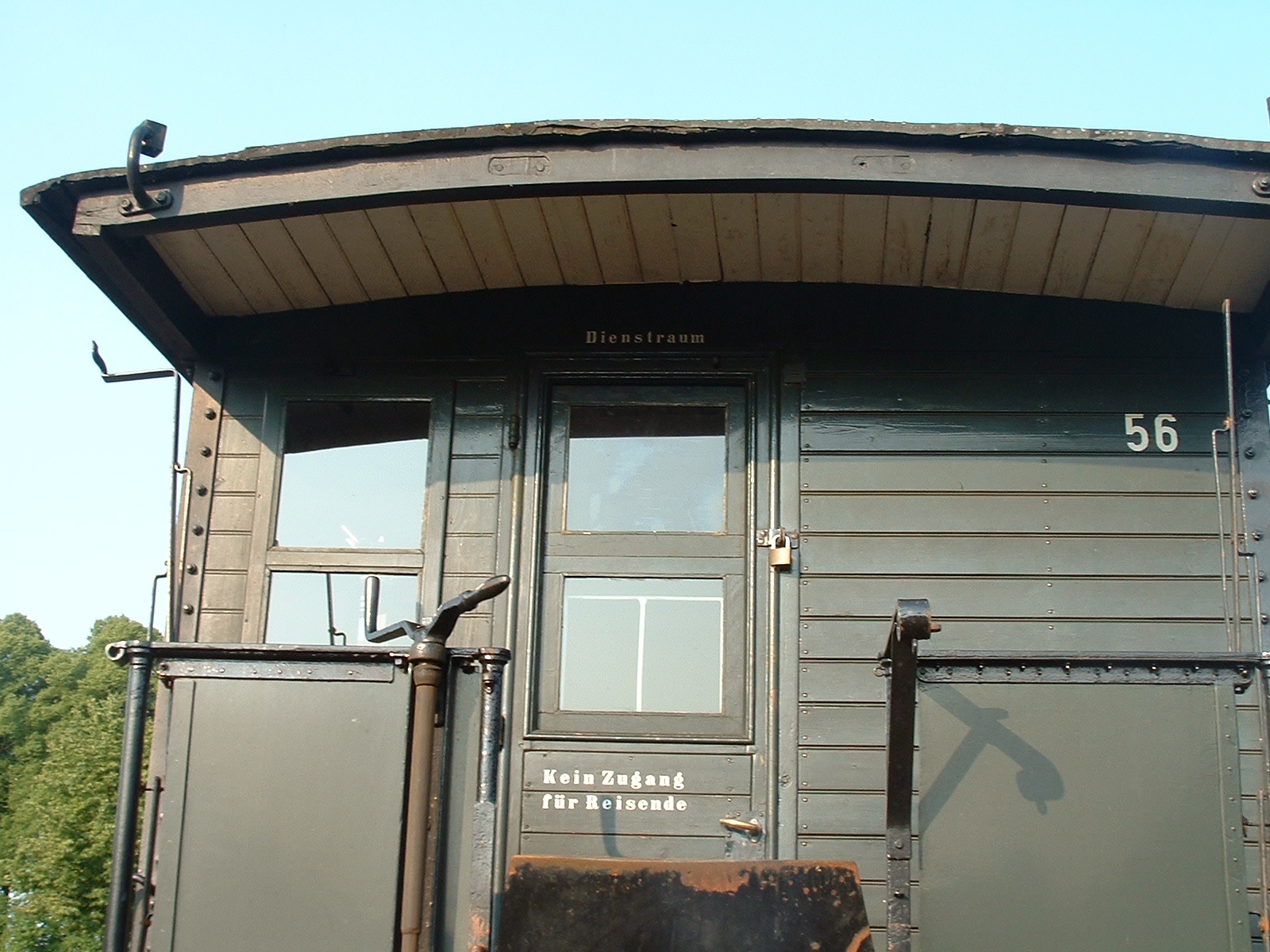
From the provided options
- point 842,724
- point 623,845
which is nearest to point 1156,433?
point 842,724

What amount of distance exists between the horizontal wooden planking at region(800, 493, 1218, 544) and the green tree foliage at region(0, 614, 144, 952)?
85.3 ft

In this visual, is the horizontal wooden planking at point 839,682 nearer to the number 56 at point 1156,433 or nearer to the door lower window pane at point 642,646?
the door lower window pane at point 642,646

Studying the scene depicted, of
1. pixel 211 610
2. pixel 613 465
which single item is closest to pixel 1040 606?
pixel 613 465

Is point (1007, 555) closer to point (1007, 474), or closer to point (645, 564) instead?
point (1007, 474)

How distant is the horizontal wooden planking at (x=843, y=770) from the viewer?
448 centimetres

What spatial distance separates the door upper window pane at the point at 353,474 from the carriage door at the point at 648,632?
563 millimetres

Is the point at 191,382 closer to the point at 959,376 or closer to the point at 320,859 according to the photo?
the point at 320,859

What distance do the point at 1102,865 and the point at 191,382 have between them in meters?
3.88

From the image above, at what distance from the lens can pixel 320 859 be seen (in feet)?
11.3

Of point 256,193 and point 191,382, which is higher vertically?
point 256,193

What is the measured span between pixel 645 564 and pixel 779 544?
520mm

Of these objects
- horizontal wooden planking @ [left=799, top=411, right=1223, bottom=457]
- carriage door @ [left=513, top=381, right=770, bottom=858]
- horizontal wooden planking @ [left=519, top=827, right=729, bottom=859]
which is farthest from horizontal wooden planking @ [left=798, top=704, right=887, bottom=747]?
horizontal wooden planking @ [left=799, top=411, right=1223, bottom=457]

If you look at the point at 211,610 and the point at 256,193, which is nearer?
the point at 256,193

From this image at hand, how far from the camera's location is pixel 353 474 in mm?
5062
